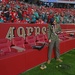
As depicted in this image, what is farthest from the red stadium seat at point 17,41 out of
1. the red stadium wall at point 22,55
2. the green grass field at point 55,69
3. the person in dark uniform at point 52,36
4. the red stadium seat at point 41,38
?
the red stadium seat at point 41,38

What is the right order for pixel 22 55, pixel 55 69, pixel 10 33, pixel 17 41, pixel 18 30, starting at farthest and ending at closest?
pixel 18 30 < pixel 10 33 < pixel 17 41 < pixel 55 69 < pixel 22 55

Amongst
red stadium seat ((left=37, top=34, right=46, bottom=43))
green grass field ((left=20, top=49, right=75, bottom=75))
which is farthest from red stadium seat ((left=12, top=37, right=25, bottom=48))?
red stadium seat ((left=37, top=34, right=46, bottom=43))

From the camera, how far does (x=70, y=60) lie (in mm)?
10508

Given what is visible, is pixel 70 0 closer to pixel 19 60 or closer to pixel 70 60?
pixel 70 60

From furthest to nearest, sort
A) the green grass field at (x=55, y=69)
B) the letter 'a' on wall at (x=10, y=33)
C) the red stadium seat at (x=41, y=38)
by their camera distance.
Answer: the red stadium seat at (x=41, y=38), the letter 'a' on wall at (x=10, y=33), the green grass field at (x=55, y=69)

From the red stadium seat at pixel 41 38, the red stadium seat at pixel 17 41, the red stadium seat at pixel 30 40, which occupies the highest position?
the red stadium seat at pixel 17 41

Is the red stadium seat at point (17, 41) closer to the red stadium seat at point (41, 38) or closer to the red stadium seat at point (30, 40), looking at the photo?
the red stadium seat at point (30, 40)

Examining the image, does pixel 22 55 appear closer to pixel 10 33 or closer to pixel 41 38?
pixel 10 33

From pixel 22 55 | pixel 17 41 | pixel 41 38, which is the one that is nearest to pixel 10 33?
pixel 17 41

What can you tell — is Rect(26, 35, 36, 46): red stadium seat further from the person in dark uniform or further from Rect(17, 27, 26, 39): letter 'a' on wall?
the person in dark uniform

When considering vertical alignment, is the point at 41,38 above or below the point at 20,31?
below

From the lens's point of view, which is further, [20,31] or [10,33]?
[20,31]

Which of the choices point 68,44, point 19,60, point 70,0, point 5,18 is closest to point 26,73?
point 19,60

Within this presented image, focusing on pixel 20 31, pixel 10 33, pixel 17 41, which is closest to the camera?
pixel 17 41
